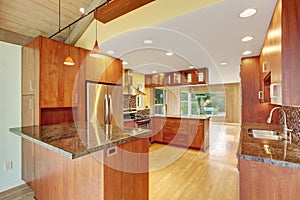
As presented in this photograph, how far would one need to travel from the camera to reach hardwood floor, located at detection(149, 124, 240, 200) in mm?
2375

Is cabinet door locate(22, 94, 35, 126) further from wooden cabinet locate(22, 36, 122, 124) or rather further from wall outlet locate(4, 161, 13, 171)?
wall outlet locate(4, 161, 13, 171)

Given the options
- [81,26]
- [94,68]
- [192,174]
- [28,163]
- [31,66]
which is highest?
[81,26]

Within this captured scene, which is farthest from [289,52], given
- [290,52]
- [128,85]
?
[128,85]

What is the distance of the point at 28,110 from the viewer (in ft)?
8.54

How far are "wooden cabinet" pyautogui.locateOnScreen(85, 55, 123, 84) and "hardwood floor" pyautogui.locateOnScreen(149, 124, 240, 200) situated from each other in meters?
2.07

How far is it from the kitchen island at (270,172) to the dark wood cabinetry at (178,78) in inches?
131

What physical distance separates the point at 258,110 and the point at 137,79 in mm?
3573

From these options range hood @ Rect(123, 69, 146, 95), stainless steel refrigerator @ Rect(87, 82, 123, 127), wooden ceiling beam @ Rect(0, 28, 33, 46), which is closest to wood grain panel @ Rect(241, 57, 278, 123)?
range hood @ Rect(123, 69, 146, 95)

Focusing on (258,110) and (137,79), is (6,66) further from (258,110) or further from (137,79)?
(258,110)

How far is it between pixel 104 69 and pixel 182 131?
2.70m

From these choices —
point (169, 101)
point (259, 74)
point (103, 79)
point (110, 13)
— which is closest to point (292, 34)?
point (110, 13)

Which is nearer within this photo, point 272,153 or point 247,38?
point 272,153

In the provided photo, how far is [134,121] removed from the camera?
4.28 m

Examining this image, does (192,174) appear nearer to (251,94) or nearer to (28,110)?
(251,94)
